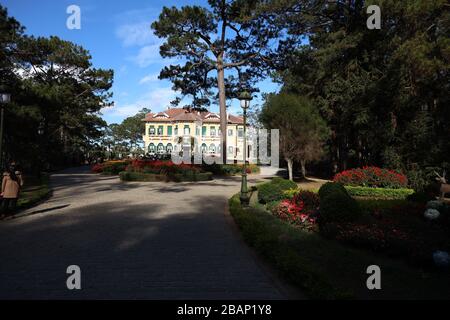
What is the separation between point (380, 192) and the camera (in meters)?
13.2

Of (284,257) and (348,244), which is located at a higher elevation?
(284,257)

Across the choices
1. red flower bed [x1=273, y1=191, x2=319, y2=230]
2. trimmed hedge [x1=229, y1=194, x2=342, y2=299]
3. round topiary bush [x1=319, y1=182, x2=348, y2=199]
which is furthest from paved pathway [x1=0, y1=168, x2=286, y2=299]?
round topiary bush [x1=319, y1=182, x2=348, y2=199]

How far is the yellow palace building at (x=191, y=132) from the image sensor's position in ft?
187

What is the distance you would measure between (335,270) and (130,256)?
3.50 metres

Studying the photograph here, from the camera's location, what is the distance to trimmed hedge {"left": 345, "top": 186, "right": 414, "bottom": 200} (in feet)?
42.4

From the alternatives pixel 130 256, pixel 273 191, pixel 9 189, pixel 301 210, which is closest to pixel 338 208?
pixel 301 210

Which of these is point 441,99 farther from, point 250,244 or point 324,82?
point 250,244

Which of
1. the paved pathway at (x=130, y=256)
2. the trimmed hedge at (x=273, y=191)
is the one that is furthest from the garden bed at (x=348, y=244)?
the trimmed hedge at (x=273, y=191)

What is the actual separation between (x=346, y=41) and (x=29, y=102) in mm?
18731

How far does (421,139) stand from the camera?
16375mm

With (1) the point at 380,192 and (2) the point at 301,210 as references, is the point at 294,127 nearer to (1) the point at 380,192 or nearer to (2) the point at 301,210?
(1) the point at 380,192

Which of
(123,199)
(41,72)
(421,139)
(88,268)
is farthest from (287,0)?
(41,72)

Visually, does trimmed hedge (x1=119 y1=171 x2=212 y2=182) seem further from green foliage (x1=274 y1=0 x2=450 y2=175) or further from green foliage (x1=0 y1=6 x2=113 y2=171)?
green foliage (x1=274 y1=0 x2=450 y2=175)

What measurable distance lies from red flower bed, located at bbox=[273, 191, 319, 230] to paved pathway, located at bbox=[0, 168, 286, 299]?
5.42 ft
